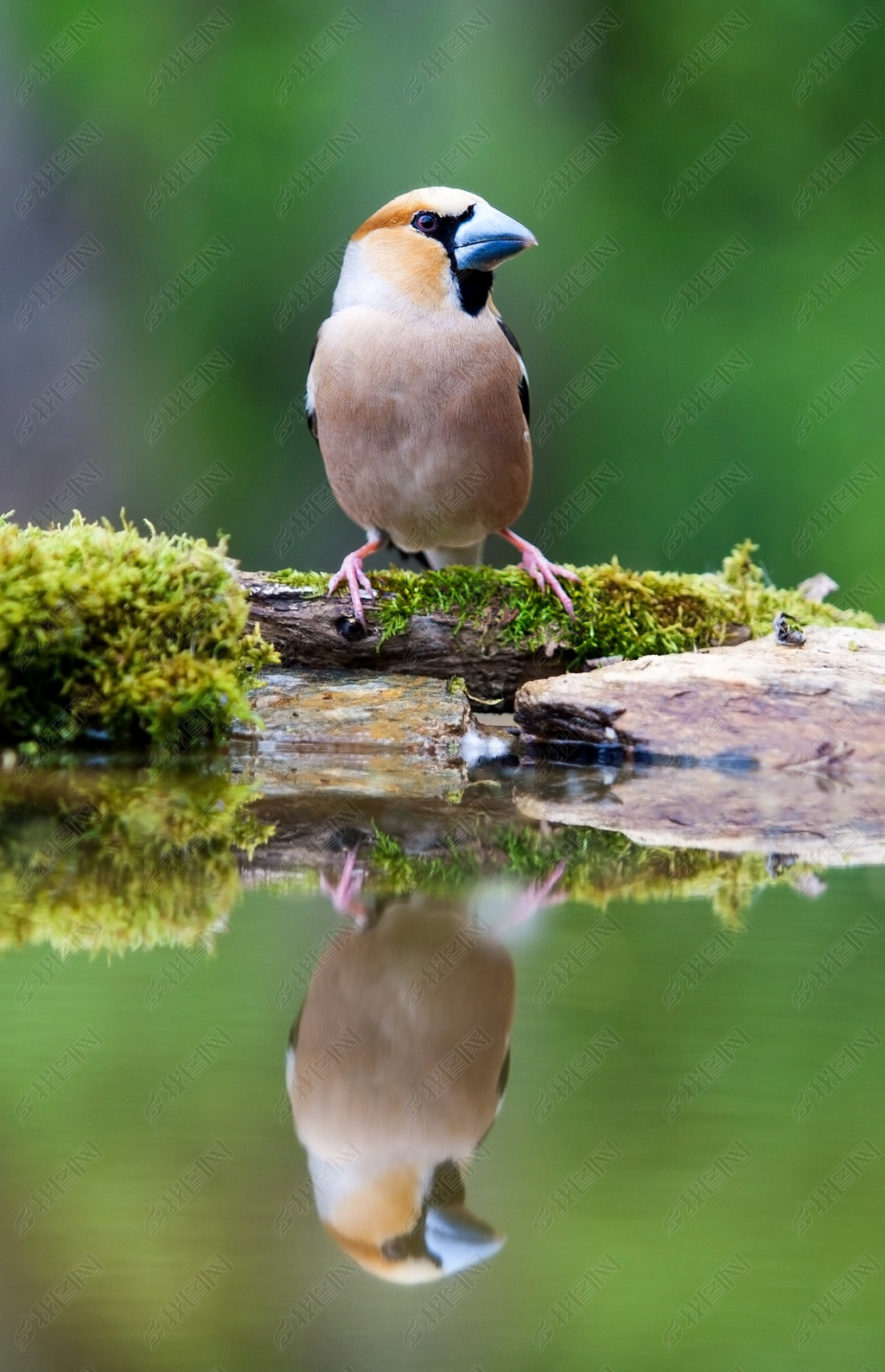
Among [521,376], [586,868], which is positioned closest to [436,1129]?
[586,868]

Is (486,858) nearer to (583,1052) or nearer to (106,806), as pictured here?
(106,806)

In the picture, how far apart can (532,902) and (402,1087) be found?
84 cm

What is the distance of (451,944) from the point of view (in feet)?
6.79

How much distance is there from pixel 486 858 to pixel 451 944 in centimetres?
63

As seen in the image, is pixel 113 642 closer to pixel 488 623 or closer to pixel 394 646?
pixel 394 646

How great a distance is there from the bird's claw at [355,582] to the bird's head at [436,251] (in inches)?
37.7

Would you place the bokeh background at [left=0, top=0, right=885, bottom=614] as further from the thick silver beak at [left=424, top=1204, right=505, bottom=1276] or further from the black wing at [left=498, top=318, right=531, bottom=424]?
the thick silver beak at [left=424, top=1204, right=505, bottom=1276]

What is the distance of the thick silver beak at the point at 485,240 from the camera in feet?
14.8

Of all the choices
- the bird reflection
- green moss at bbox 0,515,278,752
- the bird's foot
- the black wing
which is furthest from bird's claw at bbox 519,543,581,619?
the bird reflection

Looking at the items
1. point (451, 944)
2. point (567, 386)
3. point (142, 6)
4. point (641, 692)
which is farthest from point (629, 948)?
point (142, 6)

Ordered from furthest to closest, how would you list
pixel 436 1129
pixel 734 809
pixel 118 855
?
pixel 734 809 < pixel 118 855 < pixel 436 1129

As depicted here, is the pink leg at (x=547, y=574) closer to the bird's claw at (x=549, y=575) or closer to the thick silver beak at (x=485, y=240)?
the bird's claw at (x=549, y=575)

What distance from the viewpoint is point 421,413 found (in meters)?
4.58

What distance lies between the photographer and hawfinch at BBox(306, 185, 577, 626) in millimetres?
4574
